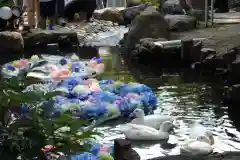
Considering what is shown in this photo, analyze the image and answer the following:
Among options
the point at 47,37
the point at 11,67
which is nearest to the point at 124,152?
the point at 11,67

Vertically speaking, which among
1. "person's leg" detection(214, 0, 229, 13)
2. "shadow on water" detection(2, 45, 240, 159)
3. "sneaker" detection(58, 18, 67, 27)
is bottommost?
"shadow on water" detection(2, 45, 240, 159)

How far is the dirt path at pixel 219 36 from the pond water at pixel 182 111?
1305 mm

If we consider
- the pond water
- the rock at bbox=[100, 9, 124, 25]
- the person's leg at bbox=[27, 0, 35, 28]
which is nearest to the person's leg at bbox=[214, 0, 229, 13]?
the rock at bbox=[100, 9, 124, 25]

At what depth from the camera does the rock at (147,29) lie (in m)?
12.3

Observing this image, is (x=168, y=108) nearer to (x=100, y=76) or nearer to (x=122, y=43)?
(x=100, y=76)

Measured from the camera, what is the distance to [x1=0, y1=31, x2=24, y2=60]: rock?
12.2 meters

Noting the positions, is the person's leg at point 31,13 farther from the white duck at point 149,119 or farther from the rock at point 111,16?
the white duck at point 149,119

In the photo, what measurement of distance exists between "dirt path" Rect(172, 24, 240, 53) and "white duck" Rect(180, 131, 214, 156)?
4.61 m

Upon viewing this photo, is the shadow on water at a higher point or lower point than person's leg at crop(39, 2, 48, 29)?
lower

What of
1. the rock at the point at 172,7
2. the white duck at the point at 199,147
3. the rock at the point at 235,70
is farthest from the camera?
the rock at the point at 172,7

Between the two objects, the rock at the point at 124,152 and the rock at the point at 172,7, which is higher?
the rock at the point at 124,152

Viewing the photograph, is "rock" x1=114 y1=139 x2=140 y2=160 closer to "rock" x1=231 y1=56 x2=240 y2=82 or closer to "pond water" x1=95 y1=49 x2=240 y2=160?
"pond water" x1=95 y1=49 x2=240 y2=160

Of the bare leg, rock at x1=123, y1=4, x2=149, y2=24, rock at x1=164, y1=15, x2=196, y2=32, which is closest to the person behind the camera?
rock at x1=164, y1=15, x2=196, y2=32

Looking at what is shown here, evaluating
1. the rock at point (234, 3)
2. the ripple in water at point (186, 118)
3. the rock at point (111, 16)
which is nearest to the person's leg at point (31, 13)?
the rock at point (111, 16)
